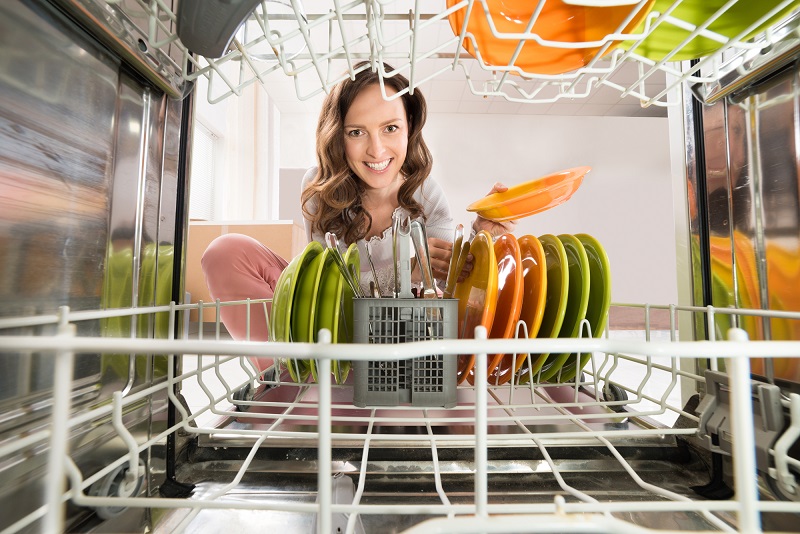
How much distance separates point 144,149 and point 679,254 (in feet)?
2.67

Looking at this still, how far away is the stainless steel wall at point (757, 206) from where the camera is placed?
49 centimetres

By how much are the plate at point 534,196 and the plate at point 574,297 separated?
132 millimetres

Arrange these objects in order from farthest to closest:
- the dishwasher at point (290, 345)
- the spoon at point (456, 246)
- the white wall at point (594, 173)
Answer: the white wall at point (594, 173)
the spoon at point (456, 246)
the dishwasher at point (290, 345)

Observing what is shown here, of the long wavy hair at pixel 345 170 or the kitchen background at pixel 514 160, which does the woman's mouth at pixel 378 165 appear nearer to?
the long wavy hair at pixel 345 170

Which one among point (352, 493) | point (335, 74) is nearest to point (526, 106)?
point (335, 74)

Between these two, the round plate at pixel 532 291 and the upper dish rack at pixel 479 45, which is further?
the round plate at pixel 532 291

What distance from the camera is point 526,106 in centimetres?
366

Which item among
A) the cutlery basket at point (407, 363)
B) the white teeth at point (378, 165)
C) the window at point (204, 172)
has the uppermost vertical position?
the window at point (204, 172)

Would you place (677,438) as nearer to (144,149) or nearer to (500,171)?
(144,149)

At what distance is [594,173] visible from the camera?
363 centimetres

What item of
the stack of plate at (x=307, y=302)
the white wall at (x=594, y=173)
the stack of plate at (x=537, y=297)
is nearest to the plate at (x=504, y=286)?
the stack of plate at (x=537, y=297)

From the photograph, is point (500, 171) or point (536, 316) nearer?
point (536, 316)

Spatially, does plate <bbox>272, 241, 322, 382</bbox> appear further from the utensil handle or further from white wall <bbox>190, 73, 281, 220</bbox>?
white wall <bbox>190, 73, 281, 220</bbox>

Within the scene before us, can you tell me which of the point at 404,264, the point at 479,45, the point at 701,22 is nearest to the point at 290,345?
the point at 404,264
